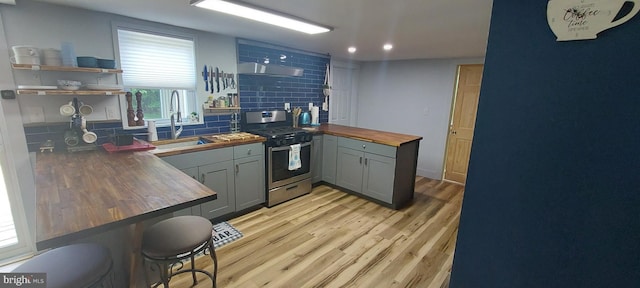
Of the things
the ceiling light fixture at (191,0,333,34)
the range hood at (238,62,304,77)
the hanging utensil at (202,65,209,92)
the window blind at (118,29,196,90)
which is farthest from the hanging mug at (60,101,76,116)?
the range hood at (238,62,304,77)

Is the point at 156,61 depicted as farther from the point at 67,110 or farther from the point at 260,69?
the point at 260,69

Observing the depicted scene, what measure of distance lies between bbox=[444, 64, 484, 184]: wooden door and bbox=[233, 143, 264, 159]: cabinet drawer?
324cm

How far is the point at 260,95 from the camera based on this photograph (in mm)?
3785

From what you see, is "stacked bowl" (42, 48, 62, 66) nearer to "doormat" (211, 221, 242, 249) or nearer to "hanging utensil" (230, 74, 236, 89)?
"hanging utensil" (230, 74, 236, 89)

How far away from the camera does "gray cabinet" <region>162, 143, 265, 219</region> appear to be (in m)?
2.63

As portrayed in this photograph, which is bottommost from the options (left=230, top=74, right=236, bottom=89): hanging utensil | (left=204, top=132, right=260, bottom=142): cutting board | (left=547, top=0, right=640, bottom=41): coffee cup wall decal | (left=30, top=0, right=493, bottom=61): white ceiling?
(left=204, top=132, right=260, bottom=142): cutting board

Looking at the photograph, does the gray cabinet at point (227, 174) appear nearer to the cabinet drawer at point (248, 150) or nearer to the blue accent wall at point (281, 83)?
the cabinet drawer at point (248, 150)

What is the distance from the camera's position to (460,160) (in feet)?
14.8

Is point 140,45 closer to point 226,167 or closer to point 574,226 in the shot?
point 226,167

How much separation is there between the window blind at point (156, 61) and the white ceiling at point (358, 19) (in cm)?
25

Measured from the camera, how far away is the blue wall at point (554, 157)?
3.06 feet

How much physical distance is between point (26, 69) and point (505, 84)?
3.24 meters

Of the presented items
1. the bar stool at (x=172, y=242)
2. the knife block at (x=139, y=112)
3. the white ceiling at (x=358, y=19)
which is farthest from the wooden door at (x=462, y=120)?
the knife block at (x=139, y=112)

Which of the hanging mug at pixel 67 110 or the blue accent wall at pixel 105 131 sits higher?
the hanging mug at pixel 67 110
